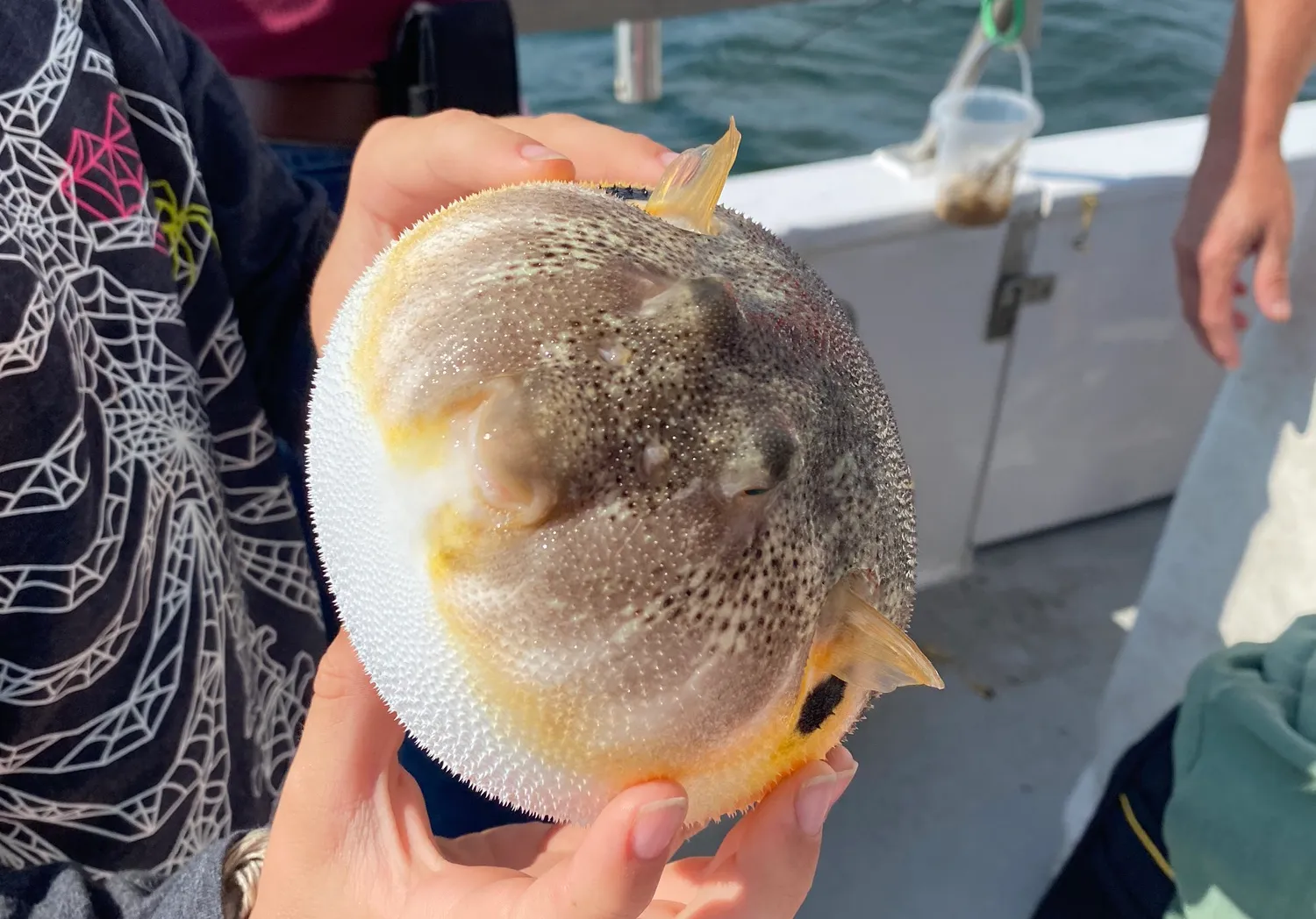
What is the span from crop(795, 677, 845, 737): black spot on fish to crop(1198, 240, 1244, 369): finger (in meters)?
1.21

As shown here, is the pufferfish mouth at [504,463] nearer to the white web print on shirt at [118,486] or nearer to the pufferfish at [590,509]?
the pufferfish at [590,509]

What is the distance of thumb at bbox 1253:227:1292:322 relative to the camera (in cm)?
132

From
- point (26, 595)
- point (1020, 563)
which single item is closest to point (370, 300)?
point (26, 595)

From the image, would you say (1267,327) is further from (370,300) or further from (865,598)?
(370,300)

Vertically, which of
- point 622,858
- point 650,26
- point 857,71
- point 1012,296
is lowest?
point 857,71

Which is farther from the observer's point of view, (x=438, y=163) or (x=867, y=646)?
(x=438, y=163)

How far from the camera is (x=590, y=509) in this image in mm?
453

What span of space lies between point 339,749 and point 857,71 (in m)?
5.53

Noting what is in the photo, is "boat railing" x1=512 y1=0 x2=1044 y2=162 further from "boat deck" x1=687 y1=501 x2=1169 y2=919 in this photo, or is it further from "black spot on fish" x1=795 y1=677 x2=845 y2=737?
"black spot on fish" x1=795 y1=677 x2=845 y2=737

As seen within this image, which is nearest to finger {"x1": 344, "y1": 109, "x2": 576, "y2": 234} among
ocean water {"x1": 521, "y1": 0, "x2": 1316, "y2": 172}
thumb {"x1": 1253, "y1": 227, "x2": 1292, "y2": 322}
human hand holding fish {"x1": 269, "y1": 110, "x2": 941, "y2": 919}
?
human hand holding fish {"x1": 269, "y1": 110, "x2": 941, "y2": 919}

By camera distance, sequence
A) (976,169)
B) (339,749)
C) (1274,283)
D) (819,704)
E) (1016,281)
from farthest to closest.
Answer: (1016,281)
(976,169)
(1274,283)
(339,749)
(819,704)

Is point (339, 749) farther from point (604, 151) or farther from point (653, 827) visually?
point (604, 151)

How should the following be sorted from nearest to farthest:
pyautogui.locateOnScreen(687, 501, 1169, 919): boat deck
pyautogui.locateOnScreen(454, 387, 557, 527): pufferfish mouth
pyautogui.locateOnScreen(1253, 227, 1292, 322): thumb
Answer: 1. pyautogui.locateOnScreen(454, 387, 557, 527): pufferfish mouth
2. pyautogui.locateOnScreen(1253, 227, 1292, 322): thumb
3. pyautogui.locateOnScreen(687, 501, 1169, 919): boat deck

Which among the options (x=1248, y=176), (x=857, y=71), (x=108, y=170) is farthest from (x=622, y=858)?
(x=857, y=71)
